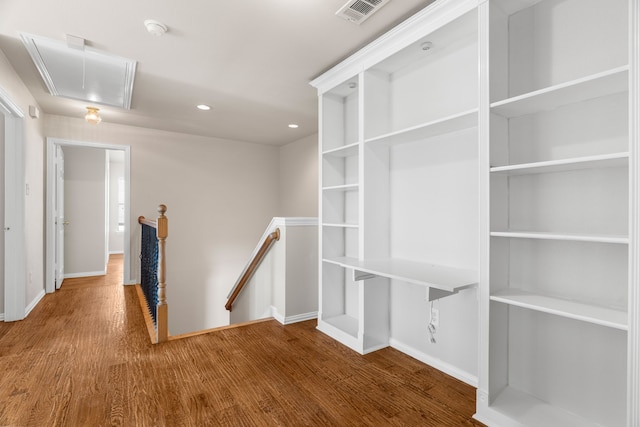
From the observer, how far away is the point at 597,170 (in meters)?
1.56

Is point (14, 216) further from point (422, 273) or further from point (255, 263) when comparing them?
point (422, 273)

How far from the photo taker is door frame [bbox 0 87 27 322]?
10.5 feet

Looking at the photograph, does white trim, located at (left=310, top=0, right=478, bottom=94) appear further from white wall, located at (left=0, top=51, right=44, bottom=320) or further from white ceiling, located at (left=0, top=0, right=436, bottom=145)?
white wall, located at (left=0, top=51, right=44, bottom=320)

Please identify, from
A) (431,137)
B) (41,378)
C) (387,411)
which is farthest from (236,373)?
(431,137)

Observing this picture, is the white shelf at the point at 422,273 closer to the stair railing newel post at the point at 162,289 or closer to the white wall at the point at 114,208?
the stair railing newel post at the point at 162,289

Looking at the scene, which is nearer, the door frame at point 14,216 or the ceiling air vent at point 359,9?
the ceiling air vent at point 359,9

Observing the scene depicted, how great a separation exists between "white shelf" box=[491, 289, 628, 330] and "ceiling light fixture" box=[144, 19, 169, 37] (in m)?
2.74

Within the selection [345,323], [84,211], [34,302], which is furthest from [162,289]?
[84,211]

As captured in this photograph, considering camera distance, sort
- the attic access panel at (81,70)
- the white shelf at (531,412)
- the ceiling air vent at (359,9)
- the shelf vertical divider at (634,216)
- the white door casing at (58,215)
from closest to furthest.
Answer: the shelf vertical divider at (634,216)
the white shelf at (531,412)
the ceiling air vent at (359,9)
the attic access panel at (81,70)
the white door casing at (58,215)

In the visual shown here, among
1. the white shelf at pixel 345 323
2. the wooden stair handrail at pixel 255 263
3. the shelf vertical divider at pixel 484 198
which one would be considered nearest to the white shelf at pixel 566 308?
the shelf vertical divider at pixel 484 198

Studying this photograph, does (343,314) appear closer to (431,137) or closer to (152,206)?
(431,137)

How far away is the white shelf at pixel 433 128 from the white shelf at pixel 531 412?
1.60 m

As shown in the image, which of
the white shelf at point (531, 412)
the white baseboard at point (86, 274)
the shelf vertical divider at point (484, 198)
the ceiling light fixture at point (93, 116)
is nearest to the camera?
the white shelf at point (531, 412)

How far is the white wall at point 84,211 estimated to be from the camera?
580 cm
